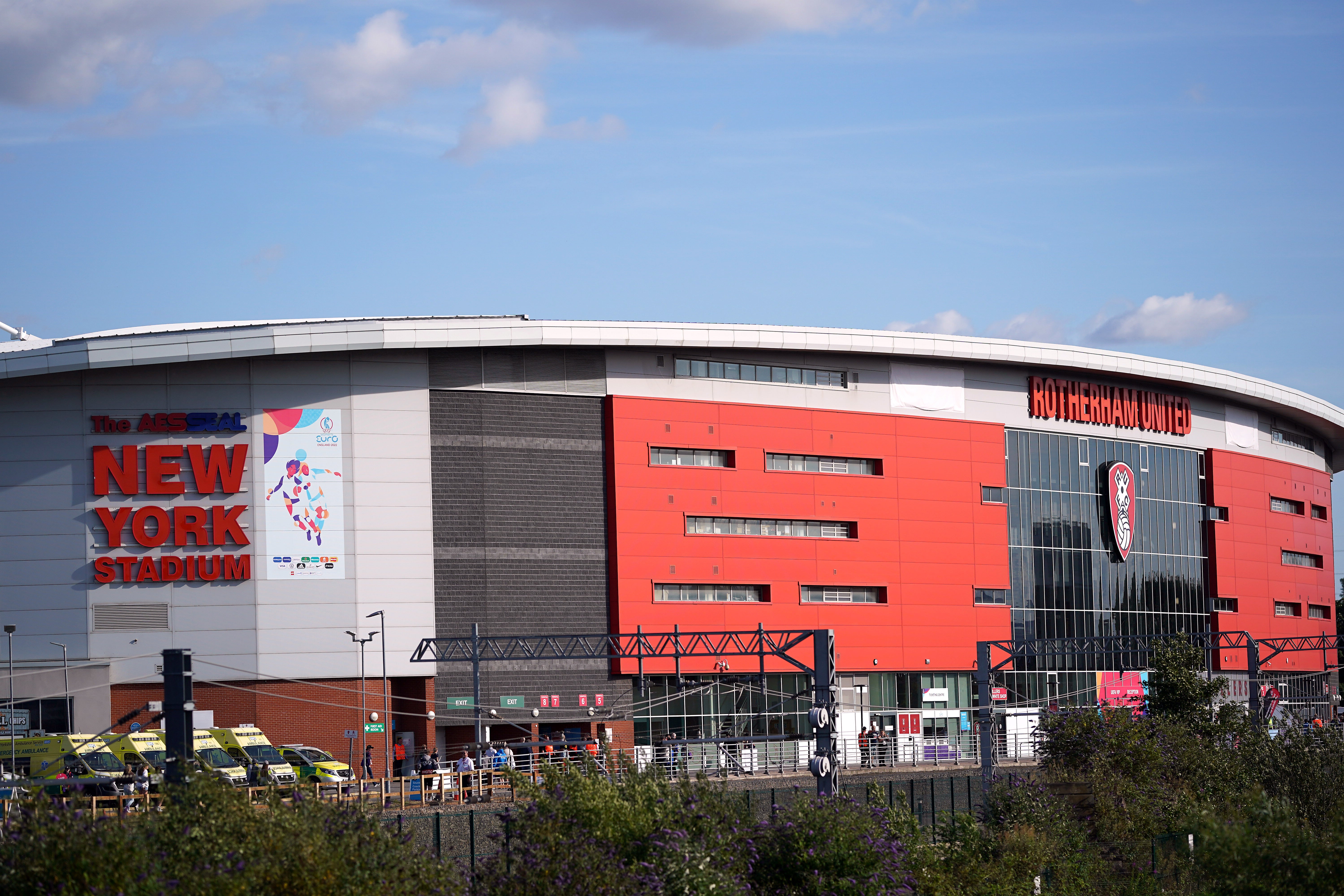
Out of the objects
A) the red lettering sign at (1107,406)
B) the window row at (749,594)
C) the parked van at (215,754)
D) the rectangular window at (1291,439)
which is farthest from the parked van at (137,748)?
the rectangular window at (1291,439)

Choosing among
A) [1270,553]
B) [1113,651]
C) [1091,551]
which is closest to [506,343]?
[1113,651]

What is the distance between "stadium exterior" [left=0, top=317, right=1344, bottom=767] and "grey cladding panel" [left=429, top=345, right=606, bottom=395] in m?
0.13

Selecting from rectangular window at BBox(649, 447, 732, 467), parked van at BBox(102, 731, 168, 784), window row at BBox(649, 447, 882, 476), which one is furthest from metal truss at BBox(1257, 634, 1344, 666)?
parked van at BBox(102, 731, 168, 784)

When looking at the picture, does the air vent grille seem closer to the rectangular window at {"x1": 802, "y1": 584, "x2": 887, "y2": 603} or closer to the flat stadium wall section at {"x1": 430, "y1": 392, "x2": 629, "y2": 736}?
the flat stadium wall section at {"x1": 430, "y1": 392, "x2": 629, "y2": 736}

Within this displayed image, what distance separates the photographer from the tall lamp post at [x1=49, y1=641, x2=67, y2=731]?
5378 centimetres

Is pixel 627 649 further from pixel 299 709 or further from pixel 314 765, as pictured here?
pixel 314 765

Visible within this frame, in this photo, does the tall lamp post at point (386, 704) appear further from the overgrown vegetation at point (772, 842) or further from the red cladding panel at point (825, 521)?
the overgrown vegetation at point (772, 842)

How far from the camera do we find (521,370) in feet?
200

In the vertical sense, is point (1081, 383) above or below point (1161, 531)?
above

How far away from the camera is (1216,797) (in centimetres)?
3897

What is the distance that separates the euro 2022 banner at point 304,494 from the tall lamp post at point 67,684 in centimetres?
786

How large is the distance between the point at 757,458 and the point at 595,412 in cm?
810

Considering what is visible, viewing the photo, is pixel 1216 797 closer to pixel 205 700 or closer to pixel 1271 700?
pixel 1271 700

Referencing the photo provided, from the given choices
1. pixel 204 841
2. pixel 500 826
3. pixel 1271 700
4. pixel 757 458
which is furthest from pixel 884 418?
pixel 204 841
